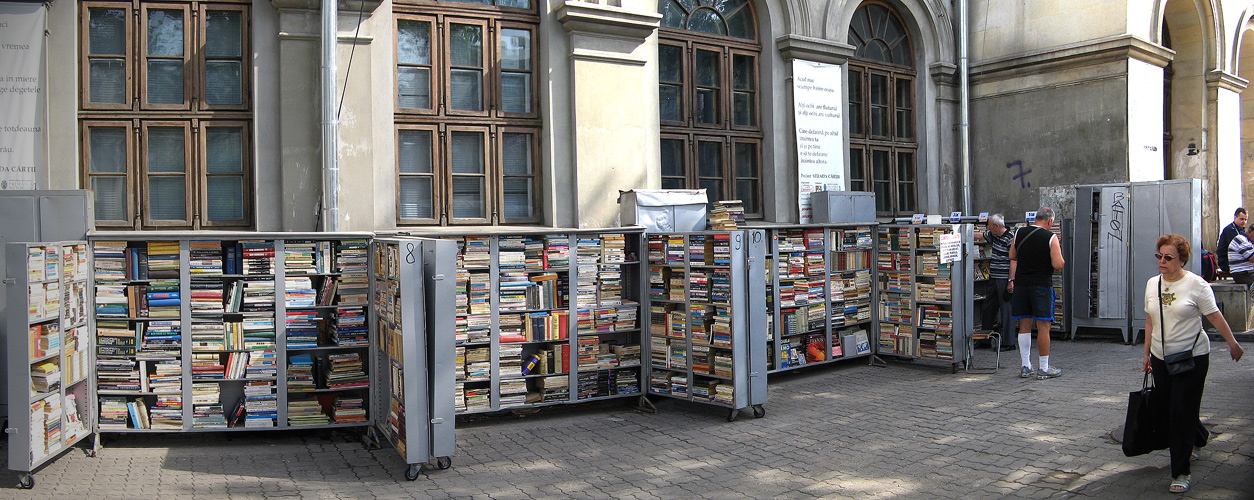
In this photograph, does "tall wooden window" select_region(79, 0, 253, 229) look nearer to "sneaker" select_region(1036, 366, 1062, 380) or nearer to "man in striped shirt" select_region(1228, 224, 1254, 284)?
"sneaker" select_region(1036, 366, 1062, 380)

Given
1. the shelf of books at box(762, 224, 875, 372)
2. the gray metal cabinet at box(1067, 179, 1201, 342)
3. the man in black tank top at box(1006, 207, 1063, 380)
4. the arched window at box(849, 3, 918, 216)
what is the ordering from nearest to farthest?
the man in black tank top at box(1006, 207, 1063, 380)
the shelf of books at box(762, 224, 875, 372)
the gray metal cabinet at box(1067, 179, 1201, 342)
the arched window at box(849, 3, 918, 216)

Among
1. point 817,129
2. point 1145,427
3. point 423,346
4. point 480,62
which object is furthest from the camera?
point 817,129

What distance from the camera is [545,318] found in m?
8.92

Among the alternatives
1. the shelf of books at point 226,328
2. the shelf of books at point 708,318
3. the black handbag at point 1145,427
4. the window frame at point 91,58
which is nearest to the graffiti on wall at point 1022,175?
the shelf of books at point 708,318

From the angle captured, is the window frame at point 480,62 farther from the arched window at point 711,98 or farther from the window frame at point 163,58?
the window frame at point 163,58

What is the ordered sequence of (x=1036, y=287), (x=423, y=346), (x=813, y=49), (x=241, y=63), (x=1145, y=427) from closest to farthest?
(x=1145, y=427) → (x=423, y=346) → (x=241, y=63) → (x=1036, y=287) → (x=813, y=49)

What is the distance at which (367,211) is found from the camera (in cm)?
962

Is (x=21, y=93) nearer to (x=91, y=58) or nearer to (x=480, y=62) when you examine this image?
(x=91, y=58)

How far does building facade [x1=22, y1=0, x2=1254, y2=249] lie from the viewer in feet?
30.7

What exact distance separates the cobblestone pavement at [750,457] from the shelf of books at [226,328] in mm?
326

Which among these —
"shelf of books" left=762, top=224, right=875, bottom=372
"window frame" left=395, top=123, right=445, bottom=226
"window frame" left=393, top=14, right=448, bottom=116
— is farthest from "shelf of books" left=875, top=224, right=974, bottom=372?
"window frame" left=393, top=14, right=448, bottom=116

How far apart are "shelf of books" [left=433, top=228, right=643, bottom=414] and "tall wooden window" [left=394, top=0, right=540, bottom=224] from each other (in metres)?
1.85

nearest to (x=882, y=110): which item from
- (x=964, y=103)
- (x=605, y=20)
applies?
(x=964, y=103)

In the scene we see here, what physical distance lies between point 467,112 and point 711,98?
13.4 feet
